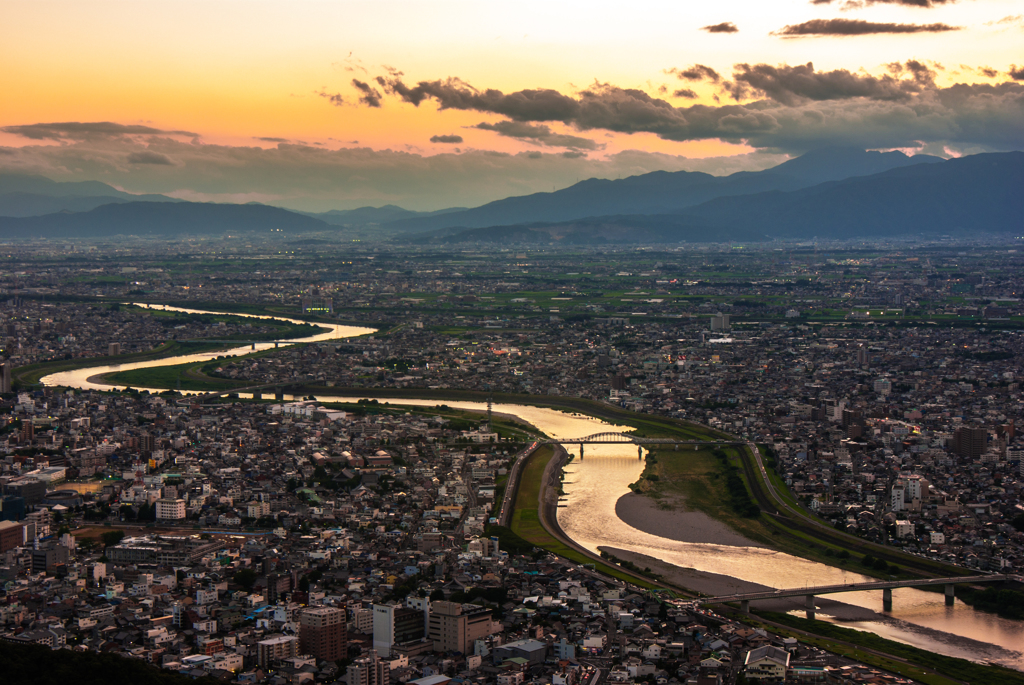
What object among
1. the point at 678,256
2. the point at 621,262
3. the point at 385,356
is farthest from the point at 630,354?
the point at 678,256

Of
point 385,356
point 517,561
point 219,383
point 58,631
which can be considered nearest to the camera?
point 58,631

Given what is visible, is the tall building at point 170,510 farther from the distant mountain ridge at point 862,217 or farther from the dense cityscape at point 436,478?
the distant mountain ridge at point 862,217

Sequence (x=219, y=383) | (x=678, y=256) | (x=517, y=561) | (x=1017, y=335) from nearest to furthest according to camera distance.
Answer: (x=517, y=561) < (x=219, y=383) < (x=1017, y=335) < (x=678, y=256)

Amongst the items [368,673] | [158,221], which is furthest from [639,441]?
[158,221]

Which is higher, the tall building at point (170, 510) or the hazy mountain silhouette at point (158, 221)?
the hazy mountain silhouette at point (158, 221)

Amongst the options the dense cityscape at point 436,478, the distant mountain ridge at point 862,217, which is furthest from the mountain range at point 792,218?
the dense cityscape at point 436,478

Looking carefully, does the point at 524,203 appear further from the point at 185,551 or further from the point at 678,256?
the point at 185,551

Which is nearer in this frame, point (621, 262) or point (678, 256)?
point (621, 262)
